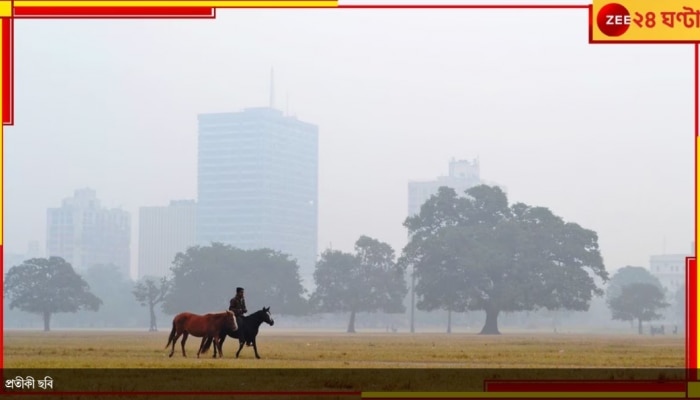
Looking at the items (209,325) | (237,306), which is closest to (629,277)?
(209,325)

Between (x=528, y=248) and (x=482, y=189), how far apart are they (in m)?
10.0

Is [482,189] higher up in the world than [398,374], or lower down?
higher up

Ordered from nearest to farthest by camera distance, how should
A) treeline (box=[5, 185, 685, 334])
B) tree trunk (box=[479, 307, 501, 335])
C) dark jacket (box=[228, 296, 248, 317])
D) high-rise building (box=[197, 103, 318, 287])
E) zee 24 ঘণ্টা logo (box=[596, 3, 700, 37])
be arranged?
zee 24 ঘণ্টা logo (box=[596, 3, 700, 37]) → dark jacket (box=[228, 296, 248, 317]) → tree trunk (box=[479, 307, 501, 335]) → treeline (box=[5, 185, 685, 334]) → high-rise building (box=[197, 103, 318, 287])

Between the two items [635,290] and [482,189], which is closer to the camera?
[482,189]

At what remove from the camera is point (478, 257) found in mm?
112250

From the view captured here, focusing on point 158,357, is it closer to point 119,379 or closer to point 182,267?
point 119,379

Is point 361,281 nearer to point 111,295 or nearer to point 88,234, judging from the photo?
point 111,295

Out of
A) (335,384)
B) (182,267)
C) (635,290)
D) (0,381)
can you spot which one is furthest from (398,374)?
(635,290)

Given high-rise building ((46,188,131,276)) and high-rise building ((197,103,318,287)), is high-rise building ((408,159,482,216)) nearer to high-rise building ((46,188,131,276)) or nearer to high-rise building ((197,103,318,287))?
high-rise building ((197,103,318,287))

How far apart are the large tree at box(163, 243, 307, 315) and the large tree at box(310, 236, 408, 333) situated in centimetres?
279

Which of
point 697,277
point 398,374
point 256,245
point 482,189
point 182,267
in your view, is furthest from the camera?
point 256,245

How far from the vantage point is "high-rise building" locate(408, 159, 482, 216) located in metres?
179

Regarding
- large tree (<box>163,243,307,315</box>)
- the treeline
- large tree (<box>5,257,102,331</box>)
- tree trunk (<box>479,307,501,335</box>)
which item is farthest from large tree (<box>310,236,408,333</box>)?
large tree (<box>5,257,102,331</box>)

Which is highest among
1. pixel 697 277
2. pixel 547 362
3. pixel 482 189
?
pixel 482 189
